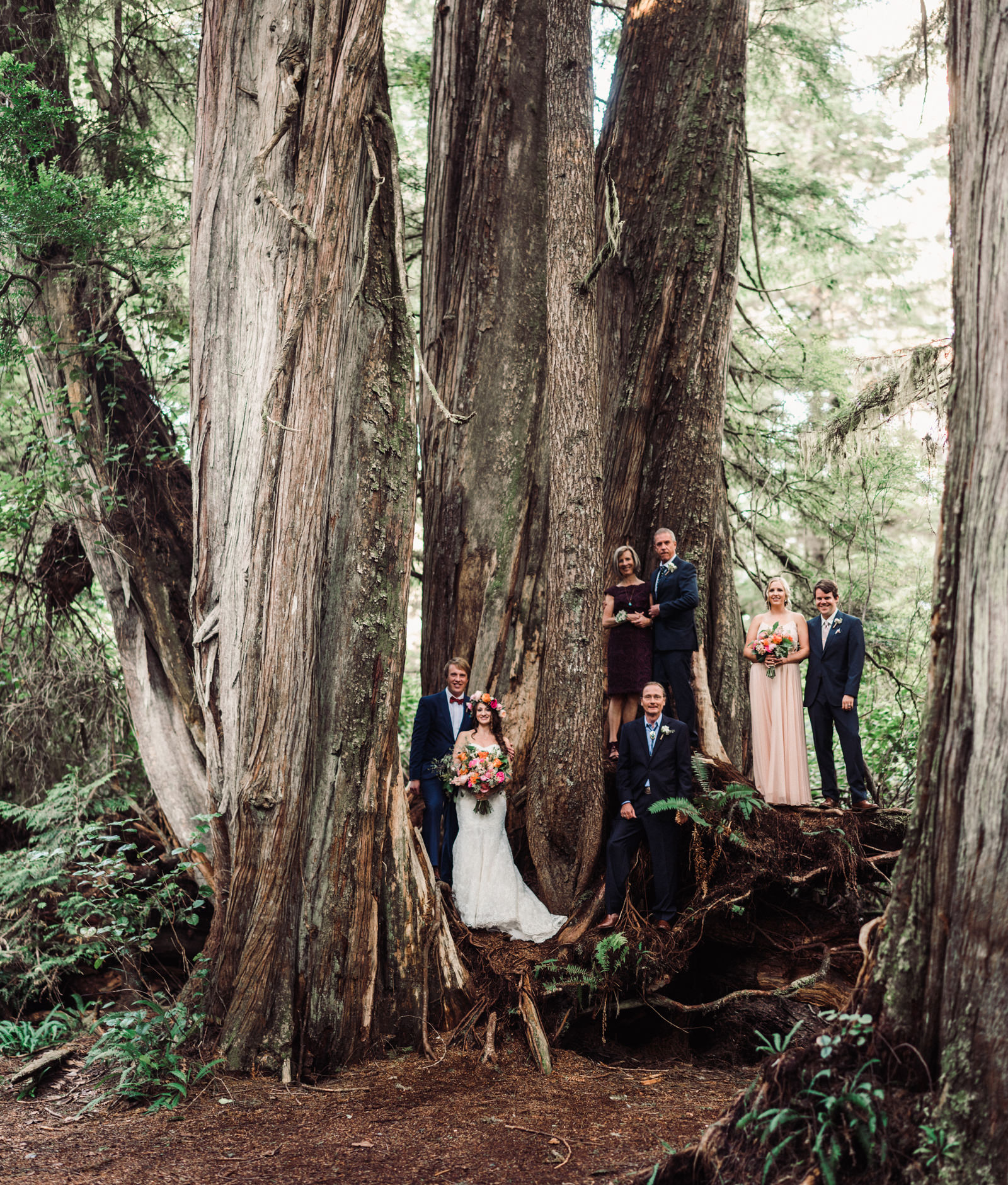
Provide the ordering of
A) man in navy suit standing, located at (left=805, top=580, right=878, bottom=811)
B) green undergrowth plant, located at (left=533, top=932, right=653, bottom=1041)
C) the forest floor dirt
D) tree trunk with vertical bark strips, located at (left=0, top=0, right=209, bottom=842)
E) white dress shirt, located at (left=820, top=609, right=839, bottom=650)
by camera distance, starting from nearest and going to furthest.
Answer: the forest floor dirt < green undergrowth plant, located at (left=533, top=932, right=653, bottom=1041) < man in navy suit standing, located at (left=805, top=580, right=878, bottom=811) < white dress shirt, located at (left=820, top=609, right=839, bottom=650) < tree trunk with vertical bark strips, located at (left=0, top=0, right=209, bottom=842)

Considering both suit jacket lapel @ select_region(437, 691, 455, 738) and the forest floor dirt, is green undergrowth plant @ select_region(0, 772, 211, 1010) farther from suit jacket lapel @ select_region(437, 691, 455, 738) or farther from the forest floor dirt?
suit jacket lapel @ select_region(437, 691, 455, 738)

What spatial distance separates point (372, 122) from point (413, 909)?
16.6 feet

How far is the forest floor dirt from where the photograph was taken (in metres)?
4.14

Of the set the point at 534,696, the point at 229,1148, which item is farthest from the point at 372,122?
the point at 229,1148

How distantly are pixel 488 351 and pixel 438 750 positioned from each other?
3437 mm

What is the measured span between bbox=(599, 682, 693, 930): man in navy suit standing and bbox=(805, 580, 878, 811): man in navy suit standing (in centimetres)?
143

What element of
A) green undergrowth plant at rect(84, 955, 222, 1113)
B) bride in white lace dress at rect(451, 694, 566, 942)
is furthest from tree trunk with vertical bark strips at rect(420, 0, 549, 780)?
green undergrowth plant at rect(84, 955, 222, 1113)

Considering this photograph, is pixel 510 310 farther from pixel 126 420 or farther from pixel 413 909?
pixel 413 909

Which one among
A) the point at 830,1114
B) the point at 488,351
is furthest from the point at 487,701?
the point at 830,1114

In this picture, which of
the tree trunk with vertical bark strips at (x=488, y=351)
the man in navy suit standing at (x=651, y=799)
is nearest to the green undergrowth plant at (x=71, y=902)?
the tree trunk with vertical bark strips at (x=488, y=351)

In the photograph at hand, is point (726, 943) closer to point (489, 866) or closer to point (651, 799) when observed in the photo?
point (651, 799)

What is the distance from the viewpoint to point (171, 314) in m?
9.18

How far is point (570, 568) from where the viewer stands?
6812 mm

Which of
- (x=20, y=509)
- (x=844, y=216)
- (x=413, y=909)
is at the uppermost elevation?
(x=844, y=216)
